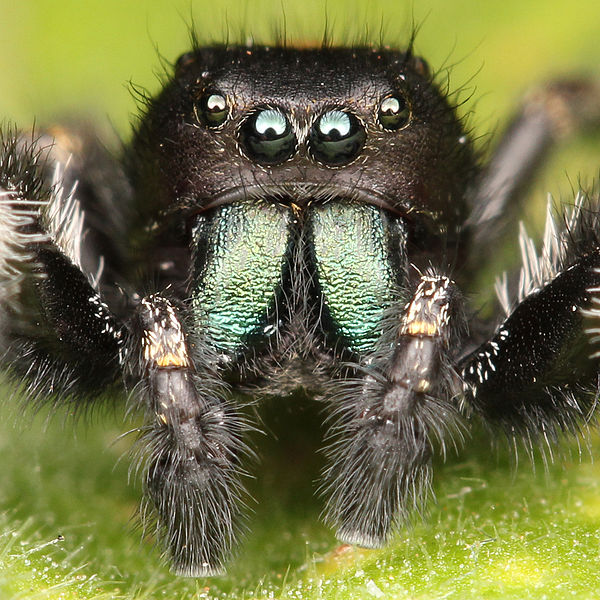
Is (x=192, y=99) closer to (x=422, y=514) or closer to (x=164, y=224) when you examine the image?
(x=164, y=224)

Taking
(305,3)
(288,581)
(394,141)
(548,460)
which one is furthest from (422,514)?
(305,3)

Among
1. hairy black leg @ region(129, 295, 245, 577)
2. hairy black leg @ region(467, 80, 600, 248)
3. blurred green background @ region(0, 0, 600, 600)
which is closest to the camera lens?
hairy black leg @ region(129, 295, 245, 577)

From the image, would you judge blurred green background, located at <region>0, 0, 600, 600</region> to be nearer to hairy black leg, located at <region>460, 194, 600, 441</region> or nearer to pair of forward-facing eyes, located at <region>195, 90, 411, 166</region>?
hairy black leg, located at <region>460, 194, 600, 441</region>

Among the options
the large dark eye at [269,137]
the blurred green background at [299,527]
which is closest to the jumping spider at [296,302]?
the large dark eye at [269,137]

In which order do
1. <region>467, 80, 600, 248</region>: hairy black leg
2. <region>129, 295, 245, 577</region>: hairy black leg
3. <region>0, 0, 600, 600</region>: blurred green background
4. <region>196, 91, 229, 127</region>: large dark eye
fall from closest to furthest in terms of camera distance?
<region>129, 295, 245, 577</region>: hairy black leg → <region>0, 0, 600, 600</region>: blurred green background → <region>196, 91, 229, 127</region>: large dark eye → <region>467, 80, 600, 248</region>: hairy black leg

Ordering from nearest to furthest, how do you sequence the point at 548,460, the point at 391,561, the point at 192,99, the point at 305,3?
the point at 391,561 → the point at 192,99 → the point at 548,460 → the point at 305,3

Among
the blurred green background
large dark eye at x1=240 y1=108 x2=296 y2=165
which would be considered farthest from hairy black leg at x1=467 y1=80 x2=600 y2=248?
large dark eye at x1=240 y1=108 x2=296 y2=165

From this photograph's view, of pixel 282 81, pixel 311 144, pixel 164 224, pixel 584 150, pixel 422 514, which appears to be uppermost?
pixel 584 150
